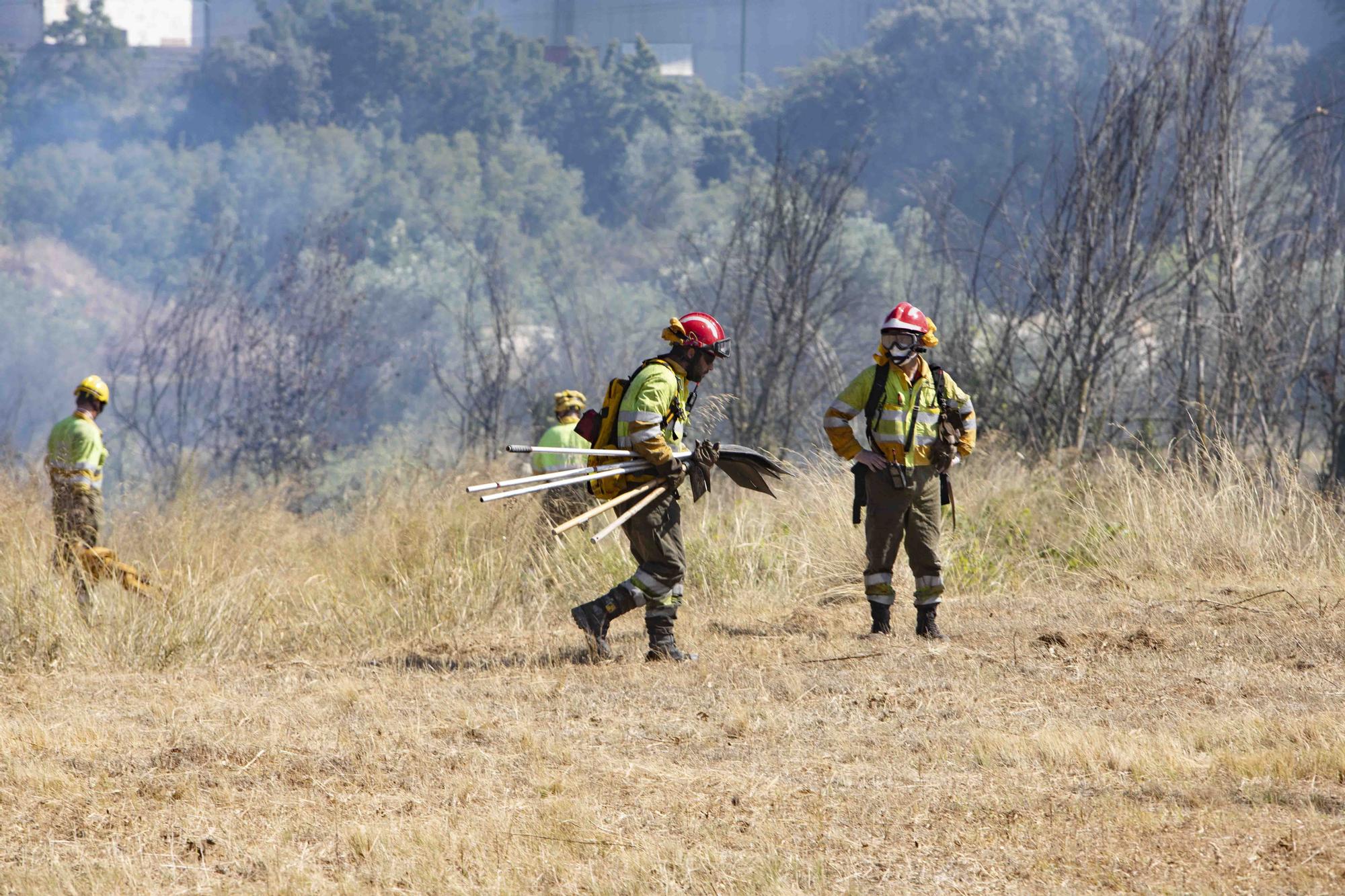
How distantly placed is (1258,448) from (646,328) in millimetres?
32792

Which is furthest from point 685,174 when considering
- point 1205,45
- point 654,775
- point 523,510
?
point 654,775

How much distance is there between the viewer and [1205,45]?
1313 cm

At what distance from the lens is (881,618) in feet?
23.2

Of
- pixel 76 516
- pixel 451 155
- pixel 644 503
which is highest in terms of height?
pixel 451 155

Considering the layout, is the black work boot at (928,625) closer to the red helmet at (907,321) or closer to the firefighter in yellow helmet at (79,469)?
the red helmet at (907,321)

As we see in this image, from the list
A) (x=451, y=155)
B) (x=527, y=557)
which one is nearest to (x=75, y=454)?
(x=527, y=557)

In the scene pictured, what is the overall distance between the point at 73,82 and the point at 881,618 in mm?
55915

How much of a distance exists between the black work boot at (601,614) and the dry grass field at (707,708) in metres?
0.12

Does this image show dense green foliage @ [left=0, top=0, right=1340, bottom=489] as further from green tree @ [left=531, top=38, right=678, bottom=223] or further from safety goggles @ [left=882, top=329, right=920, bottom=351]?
safety goggles @ [left=882, top=329, right=920, bottom=351]

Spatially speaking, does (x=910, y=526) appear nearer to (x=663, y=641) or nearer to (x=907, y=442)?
(x=907, y=442)

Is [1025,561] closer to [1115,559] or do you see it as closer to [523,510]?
[1115,559]

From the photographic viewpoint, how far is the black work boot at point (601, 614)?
646cm

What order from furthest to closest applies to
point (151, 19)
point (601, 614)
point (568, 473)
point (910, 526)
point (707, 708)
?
point (151, 19) < point (910, 526) < point (601, 614) < point (568, 473) < point (707, 708)

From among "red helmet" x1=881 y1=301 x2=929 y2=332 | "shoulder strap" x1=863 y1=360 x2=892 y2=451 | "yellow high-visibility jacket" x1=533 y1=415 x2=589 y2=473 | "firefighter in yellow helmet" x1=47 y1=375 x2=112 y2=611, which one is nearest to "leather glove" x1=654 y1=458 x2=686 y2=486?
"shoulder strap" x1=863 y1=360 x2=892 y2=451
